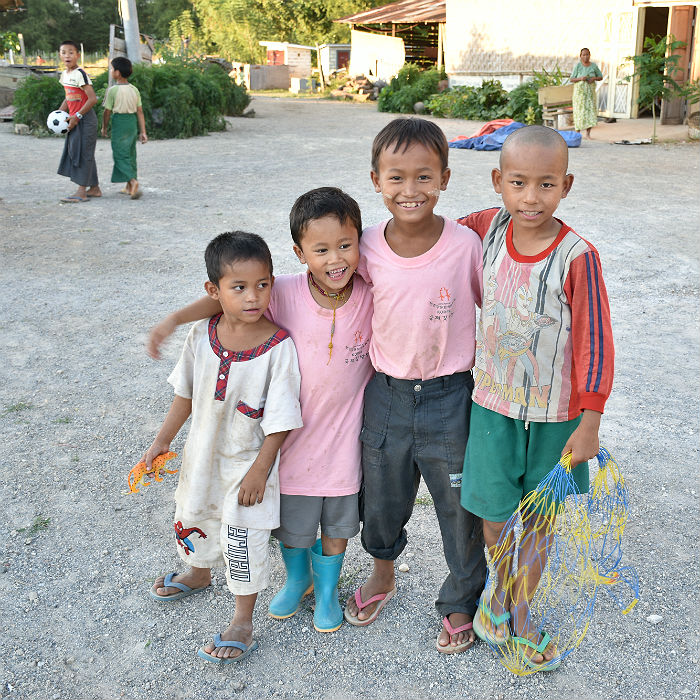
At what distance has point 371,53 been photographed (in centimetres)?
2762

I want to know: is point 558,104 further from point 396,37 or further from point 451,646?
point 451,646

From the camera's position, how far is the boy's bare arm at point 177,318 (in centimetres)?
205

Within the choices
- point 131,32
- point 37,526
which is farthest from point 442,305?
point 131,32

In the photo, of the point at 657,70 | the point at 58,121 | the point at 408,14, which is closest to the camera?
the point at 58,121

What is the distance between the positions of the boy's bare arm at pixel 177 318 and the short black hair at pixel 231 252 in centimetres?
8

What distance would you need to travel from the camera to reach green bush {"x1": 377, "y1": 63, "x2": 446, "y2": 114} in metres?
20.1

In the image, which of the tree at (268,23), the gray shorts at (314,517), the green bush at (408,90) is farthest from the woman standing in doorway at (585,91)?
the tree at (268,23)

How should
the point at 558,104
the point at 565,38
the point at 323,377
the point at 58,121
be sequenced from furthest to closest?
the point at 565,38 → the point at 558,104 → the point at 58,121 → the point at 323,377

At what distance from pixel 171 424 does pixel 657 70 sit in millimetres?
14580

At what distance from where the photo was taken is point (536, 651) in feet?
6.83

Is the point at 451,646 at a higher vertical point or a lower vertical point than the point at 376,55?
lower

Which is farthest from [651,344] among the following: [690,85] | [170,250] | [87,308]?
[690,85]

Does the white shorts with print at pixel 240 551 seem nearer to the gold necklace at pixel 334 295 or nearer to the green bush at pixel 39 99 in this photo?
the gold necklace at pixel 334 295

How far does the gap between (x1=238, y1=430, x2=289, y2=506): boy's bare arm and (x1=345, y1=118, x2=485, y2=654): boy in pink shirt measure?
0.26 meters
